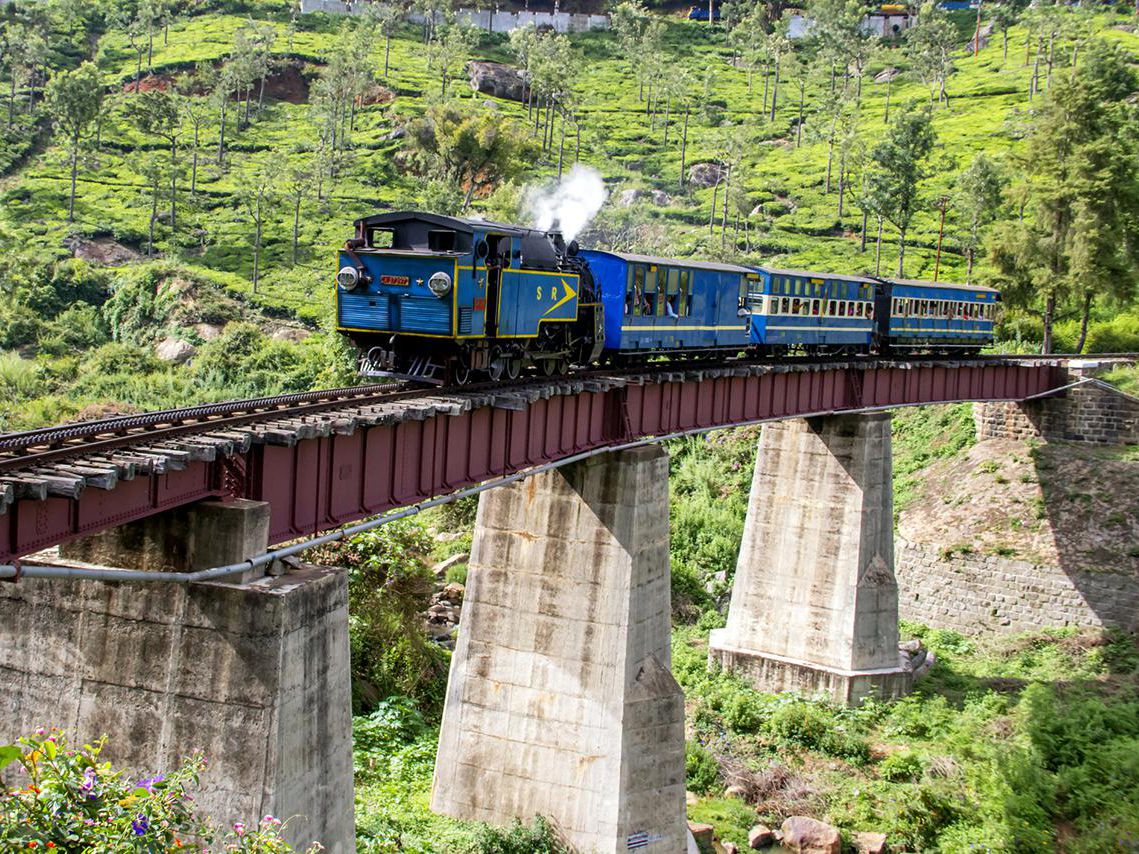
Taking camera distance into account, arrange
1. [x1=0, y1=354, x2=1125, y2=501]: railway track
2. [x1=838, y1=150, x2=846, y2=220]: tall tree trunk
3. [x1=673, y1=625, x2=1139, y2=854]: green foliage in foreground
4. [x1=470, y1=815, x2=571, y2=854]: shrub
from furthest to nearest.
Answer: [x1=838, y1=150, x2=846, y2=220]: tall tree trunk → [x1=673, y1=625, x2=1139, y2=854]: green foliage in foreground → [x1=470, y1=815, x2=571, y2=854]: shrub → [x1=0, y1=354, x2=1125, y2=501]: railway track

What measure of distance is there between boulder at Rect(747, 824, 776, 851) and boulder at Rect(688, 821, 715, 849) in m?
0.90

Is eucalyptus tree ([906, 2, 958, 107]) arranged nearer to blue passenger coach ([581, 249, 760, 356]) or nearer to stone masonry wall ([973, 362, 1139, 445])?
stone masonry wall ([973, 362, 1139, 445])

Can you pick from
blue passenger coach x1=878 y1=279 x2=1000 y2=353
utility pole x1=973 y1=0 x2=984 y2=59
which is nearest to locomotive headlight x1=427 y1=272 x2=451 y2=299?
blue passenger coach x1=878 y1=279 x2=1000 y2=353

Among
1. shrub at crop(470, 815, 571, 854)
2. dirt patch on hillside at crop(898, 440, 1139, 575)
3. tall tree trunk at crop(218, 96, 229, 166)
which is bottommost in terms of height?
shrub at crop(470, 815, 571, 854)

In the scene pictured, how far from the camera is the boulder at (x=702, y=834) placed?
90.0 feet

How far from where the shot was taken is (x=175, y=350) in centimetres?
5978

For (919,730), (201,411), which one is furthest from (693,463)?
(201,411)

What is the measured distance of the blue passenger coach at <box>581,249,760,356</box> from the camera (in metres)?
26.9

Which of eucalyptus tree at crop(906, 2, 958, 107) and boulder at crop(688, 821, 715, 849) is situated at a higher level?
eucalyptus tree at crop(906, 2, 958, 107)

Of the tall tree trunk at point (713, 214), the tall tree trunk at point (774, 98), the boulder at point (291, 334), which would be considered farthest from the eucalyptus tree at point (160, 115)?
the tall tree trunk at point (774, 98)

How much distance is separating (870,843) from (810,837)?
1513mm

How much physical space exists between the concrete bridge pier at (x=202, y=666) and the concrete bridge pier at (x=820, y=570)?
78.2 feet

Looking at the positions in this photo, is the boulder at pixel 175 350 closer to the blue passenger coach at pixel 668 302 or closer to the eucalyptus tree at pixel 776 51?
the blue passenger coach at pixel 668 302

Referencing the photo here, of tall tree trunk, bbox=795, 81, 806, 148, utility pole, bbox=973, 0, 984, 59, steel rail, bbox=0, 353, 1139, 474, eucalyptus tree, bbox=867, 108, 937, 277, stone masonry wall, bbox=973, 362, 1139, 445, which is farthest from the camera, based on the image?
utility pole, bbox=973, 0, 984, 59
